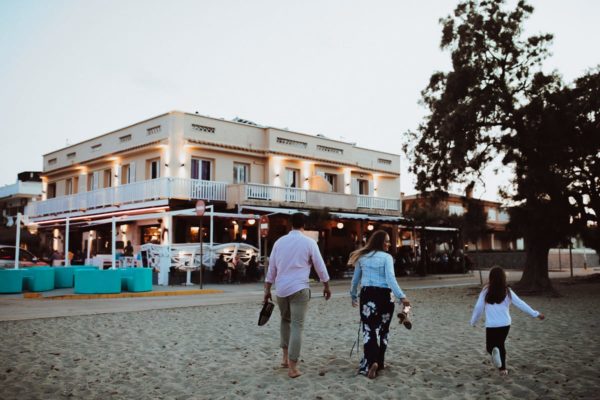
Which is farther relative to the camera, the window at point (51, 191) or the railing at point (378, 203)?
the window at point (51, 191)

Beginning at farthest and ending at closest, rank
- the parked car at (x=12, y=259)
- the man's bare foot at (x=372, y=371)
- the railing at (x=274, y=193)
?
the railing at (x=274, y=193)
the parked car at (x=12, y=259)
the man's bare foot at (x=372, y=371)

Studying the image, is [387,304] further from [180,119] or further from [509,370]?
[180,119]

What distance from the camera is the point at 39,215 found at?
116ft

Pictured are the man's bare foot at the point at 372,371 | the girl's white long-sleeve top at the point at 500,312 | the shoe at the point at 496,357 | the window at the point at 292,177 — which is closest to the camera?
the man's bare foot at the point at 372,371

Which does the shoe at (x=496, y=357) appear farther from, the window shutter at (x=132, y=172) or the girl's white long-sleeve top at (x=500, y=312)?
the window shutter at (x=132, y=172)

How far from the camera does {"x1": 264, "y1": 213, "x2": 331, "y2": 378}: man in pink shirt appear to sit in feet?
20.2

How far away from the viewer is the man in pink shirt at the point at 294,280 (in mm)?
6148

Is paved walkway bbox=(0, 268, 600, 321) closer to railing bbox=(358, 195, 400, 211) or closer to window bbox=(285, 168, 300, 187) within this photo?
window bbox=(285, 168, 300, 187)

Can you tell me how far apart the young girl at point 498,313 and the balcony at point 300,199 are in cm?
2097

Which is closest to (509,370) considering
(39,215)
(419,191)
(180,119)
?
(419,191)

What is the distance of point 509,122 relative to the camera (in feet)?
59.4

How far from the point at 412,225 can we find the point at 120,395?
25.9 metres

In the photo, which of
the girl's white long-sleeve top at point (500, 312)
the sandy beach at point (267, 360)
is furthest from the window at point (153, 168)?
the girl's white long-sleeve top at point (500, 312)

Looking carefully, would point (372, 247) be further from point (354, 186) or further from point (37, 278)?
point (354, 186)
